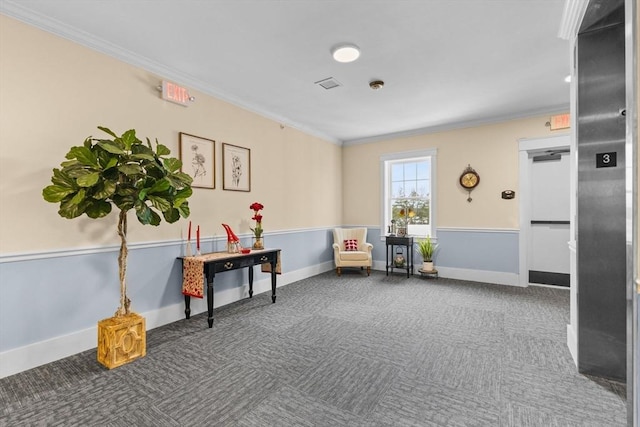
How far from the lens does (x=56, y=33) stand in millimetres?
2482

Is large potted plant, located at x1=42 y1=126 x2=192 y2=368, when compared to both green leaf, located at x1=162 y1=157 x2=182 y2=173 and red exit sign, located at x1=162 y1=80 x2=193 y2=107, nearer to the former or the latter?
green leaf, located at x1=162 y1=157 x2=182 y2=173

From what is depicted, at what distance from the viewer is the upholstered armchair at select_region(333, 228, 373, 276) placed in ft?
17.9

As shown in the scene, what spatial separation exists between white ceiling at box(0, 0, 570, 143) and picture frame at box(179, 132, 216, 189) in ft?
2.05

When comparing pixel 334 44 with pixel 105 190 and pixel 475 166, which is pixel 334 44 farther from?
pixel 475 166

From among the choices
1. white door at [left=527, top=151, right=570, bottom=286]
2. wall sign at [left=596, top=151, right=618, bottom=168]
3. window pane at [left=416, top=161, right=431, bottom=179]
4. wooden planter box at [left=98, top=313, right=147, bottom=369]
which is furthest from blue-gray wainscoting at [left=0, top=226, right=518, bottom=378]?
wall sign at [left=596, top=151, right=618, bottom=168]

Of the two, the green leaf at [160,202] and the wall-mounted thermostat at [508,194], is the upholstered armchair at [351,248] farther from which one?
the green leaf at [160,202]

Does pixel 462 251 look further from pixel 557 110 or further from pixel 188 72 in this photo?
pixel 188 72

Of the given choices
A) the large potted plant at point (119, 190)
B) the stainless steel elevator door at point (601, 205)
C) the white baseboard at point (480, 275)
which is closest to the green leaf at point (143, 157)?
the large potted plant at point (119, 190)

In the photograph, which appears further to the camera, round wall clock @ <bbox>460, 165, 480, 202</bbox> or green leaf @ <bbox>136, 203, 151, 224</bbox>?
round wall clock @ <bbox>460, 165, 480, 202</bbox>

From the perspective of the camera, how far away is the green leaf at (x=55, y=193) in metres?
2.09

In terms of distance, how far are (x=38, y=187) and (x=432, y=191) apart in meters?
A: 5.34

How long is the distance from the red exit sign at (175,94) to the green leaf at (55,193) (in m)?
1.53

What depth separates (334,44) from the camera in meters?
2.77

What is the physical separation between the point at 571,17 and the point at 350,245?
14.2ft
